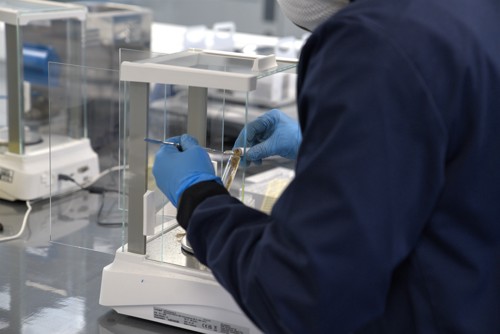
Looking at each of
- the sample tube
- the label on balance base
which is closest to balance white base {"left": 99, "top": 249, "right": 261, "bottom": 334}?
the label on balance base

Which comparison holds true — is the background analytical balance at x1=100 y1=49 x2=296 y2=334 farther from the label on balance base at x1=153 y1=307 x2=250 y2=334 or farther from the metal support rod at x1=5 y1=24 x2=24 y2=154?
the metal support rod at x1=5 y1=24 x2=24 y2=154

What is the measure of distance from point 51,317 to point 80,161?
2.26 feet

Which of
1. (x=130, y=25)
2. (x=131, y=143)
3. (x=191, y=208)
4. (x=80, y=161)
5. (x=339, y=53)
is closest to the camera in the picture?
(x=339, y=53)

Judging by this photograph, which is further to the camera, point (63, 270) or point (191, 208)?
point (63, 270)

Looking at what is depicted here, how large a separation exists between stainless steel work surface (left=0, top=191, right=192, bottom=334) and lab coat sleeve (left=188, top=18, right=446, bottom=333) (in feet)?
1.61

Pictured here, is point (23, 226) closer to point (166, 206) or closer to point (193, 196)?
point (166, 206)

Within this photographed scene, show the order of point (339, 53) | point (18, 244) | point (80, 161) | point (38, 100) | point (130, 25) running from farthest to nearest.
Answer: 1. point (130, 25)
2. point (38, 100)
3. point (80, 161)
4. point (18, 244)
5. point (339, 53)

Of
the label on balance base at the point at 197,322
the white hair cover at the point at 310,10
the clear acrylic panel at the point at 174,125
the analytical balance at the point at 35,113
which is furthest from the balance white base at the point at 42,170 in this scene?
the white hair cover at the point at 310,10

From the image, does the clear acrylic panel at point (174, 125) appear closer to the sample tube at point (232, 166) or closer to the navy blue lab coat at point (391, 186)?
the sample tube at point (232, 166)

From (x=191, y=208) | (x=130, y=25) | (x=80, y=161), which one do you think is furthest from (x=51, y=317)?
(x=130, y=25)

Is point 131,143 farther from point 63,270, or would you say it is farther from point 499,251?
point 499,251

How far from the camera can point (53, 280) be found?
4.59 ft

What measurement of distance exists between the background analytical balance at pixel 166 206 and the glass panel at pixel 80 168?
13.3 inches

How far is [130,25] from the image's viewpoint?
2506mm
